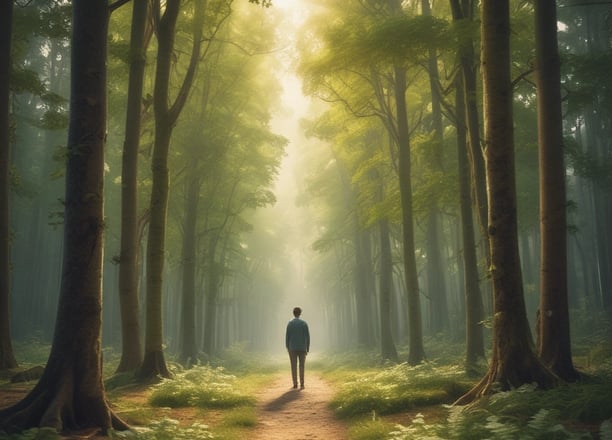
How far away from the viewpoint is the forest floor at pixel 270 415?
6.45 m

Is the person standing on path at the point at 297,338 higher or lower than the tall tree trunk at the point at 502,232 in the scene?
lower

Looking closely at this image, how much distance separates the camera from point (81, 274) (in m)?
5.43

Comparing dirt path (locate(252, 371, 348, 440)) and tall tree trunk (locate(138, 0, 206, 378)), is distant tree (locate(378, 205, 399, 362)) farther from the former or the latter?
tall tree trunk (locate(138, 0, 206, 378))

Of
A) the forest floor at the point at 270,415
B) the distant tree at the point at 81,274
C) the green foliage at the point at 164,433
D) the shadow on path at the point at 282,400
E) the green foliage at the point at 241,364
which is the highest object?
the distant tree at the point at 81,274

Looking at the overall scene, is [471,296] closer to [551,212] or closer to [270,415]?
[551,212]

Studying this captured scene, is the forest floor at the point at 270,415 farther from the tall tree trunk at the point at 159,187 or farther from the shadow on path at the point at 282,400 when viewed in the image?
the tall tree trunk at the point at 159,187

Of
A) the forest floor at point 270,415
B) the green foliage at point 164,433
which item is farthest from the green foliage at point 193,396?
the green foliage at point 164,433

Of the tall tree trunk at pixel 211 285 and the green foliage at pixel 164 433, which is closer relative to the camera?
the green foliage at pixel 164 433

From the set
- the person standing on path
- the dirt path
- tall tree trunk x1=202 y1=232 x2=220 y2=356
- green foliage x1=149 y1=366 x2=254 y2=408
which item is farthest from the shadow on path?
tall tree trunk x1=202 y1=232 x2=220 y2=356

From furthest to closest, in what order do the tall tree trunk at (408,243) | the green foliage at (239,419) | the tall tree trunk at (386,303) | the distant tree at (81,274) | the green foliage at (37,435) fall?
the tall tree trunk at (386,303)
the tall tree trunk at (408,243)
the green foliage at (239,419)
the distant tree at (81,274)
the green foliage at (37,435)

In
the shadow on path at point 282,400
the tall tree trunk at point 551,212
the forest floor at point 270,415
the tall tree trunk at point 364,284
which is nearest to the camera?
the forest floor at point 270,415

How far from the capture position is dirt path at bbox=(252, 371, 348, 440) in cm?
646

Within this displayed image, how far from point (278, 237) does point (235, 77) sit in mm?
20293

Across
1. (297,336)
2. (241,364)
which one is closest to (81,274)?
(297,336)
